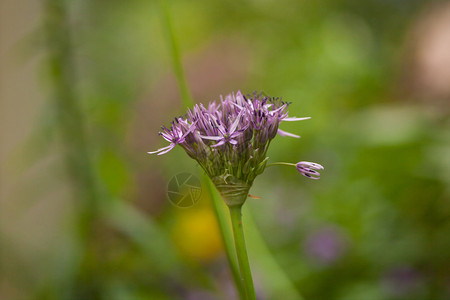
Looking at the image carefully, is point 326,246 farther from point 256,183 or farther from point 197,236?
point 256,183

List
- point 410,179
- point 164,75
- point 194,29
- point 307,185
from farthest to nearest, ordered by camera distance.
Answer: point 194,29, point 164,75, point 307,185, point 410,179

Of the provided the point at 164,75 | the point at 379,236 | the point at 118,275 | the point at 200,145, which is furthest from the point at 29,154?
the point at 164,75

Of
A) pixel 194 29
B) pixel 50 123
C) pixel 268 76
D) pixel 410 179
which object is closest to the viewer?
pixel 50 123

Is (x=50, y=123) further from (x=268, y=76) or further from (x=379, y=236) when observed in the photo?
(x=268, y=76)

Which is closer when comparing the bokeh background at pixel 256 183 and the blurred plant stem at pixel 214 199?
the blurred plant stem at pixel 214 199

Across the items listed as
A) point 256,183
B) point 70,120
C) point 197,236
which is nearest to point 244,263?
point 70,120

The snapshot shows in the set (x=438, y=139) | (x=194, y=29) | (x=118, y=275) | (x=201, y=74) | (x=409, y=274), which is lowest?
(x=409, y=274)

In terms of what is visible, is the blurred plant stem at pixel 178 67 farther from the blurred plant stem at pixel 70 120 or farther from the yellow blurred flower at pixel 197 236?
the yellow blurred flower at pixel 197 236

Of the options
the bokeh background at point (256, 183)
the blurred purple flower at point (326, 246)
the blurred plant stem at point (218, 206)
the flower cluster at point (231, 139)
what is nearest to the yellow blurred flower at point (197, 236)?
the bokeh background at point (256, 183)
